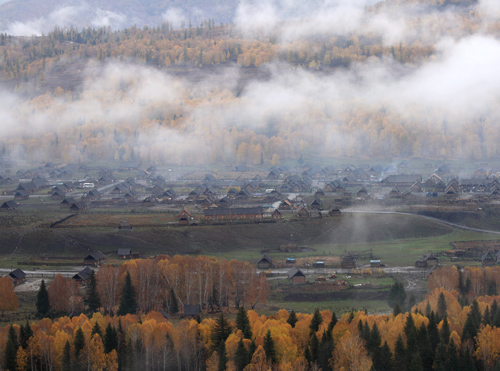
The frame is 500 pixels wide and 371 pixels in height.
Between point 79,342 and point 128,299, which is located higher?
point 128,299

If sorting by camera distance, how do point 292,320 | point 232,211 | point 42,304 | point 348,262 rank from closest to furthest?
point 292,320 < point 42,304 < point 348,262 < point 232,211

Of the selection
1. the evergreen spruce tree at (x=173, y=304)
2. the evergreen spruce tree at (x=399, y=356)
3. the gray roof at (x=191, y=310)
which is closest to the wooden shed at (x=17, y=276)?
the evergreen spruce tree at (x=173, y=304)

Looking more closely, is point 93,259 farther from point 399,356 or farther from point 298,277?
point 399,356

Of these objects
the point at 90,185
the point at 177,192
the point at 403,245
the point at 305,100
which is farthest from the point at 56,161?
the point at 403,245

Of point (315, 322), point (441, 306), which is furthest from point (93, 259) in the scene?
point (441, 306)

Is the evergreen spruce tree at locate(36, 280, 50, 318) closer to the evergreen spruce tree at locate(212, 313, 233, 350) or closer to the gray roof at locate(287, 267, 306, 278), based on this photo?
the evergreen spruce tree at locate(212, 313, 233, 350)

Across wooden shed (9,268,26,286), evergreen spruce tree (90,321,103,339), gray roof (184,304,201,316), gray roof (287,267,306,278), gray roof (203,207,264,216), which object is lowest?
gray roof (184,304,201,316)

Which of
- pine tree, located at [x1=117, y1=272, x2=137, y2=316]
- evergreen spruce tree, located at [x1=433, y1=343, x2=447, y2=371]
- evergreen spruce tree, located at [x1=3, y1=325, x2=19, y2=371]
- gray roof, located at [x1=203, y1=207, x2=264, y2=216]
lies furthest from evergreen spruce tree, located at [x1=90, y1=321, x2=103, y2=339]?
gray roof, located at [x1=203, y1=207, x2=264, y2=216]
